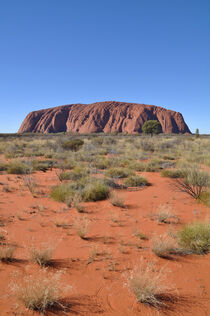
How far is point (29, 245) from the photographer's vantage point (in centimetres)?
333

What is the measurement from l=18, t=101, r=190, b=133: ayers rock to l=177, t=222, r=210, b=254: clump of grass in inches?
3410

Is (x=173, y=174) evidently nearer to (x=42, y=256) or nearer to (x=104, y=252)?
(x=104, y=252)

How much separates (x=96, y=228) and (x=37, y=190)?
3301mm

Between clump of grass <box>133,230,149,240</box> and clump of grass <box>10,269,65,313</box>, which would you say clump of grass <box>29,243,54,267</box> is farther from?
clump of grass <box>133,230,149,240</box>

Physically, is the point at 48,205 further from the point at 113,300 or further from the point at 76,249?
the point at 113,300

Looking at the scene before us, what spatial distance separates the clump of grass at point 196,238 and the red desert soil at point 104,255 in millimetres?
179

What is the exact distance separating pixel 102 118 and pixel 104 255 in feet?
319

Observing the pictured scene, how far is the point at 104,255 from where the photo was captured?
3074 millimetres

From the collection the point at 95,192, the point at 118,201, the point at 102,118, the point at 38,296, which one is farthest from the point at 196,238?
the point at 102,118

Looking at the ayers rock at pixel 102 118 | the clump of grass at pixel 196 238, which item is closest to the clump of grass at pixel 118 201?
the clump of grass at pixel 196 238

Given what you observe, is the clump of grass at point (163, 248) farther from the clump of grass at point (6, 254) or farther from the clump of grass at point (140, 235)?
the clump of grass at point (6, 254)

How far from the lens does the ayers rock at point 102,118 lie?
93.5 m

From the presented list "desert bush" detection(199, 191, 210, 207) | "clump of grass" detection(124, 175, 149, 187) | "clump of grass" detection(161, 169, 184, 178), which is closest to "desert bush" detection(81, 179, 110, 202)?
"clump of grass" detection(124, 175, 149, 187)

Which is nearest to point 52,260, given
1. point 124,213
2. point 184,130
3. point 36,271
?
point 36,271
